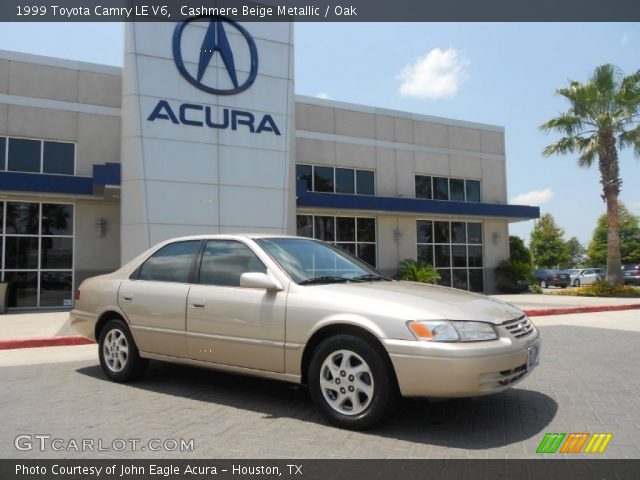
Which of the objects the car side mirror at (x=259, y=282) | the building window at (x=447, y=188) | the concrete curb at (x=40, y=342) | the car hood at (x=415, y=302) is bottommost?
the concrete curb at (x=40, y=342)

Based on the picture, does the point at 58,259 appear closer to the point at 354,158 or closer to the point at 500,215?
the point at 354,158

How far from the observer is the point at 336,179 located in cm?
2102

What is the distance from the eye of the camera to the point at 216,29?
551 inches

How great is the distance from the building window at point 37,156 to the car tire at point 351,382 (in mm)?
14556

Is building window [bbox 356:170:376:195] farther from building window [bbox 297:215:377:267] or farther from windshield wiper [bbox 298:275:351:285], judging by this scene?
windshield wiper [bbox 298:275:351:285]

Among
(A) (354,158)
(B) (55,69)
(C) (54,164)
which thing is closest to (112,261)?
(C) (54,164)

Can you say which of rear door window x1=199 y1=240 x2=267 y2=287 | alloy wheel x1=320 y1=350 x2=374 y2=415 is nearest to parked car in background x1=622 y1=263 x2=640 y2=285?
rear door window x1=199 y1=240 x2=267 y2=287

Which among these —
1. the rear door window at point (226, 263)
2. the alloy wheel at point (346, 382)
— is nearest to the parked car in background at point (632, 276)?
the rear door window at point (226, 263)

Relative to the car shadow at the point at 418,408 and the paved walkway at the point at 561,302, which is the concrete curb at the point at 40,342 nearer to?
the car shadow at the point at 418,408

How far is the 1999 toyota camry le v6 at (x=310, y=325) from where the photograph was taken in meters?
3.89

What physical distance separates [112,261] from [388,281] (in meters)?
13.5

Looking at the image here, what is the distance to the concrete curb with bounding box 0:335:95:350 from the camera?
27.9 feet

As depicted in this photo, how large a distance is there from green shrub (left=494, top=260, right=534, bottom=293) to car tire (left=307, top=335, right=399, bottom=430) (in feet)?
68.7
